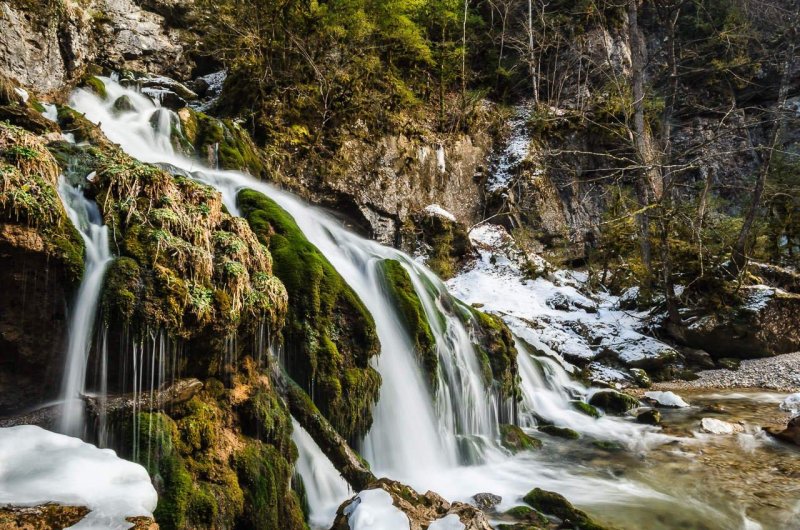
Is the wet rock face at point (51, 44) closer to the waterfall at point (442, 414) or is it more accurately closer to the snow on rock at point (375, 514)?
the waterfall at point (442, 414)

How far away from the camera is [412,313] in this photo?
6.80 metres

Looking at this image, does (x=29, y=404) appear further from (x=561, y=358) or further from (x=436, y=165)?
(x=436, y=165)

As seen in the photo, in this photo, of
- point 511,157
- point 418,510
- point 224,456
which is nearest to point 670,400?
point 418,510

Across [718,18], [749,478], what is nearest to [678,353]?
[749,478]

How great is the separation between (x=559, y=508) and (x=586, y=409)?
4267mm

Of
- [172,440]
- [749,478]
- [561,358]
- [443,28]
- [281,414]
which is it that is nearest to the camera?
[172,440]

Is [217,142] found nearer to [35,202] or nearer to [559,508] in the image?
[35,202]

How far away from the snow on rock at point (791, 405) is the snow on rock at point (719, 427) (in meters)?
1.48

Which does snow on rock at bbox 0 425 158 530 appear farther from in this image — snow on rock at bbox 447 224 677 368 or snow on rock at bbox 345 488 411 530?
snow on rock at bbox 447 224 677 368

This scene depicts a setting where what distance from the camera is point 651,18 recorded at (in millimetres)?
28156

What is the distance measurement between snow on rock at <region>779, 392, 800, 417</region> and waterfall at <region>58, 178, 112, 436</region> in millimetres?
9706

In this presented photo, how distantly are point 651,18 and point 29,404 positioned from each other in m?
35.0

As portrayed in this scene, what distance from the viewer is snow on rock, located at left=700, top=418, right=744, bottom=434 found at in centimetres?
670

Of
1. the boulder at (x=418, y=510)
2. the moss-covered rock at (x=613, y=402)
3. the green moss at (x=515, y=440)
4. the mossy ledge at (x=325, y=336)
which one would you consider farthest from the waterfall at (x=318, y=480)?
the moss-covered rock at (x=613, y=402)
